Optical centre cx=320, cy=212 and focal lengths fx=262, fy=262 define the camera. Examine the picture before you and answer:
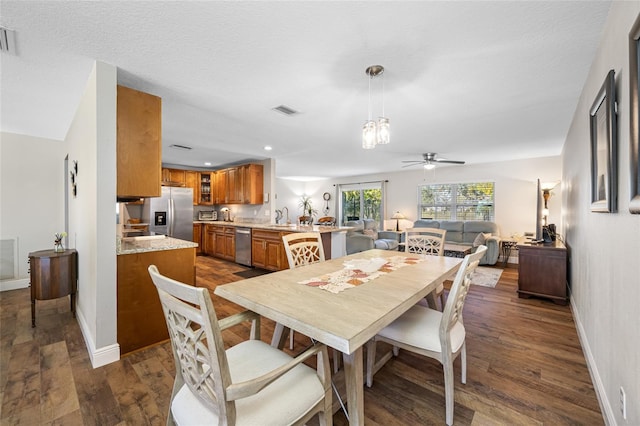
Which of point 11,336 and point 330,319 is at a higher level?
point 330,319

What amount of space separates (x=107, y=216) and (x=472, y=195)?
717 centimetres

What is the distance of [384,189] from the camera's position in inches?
318

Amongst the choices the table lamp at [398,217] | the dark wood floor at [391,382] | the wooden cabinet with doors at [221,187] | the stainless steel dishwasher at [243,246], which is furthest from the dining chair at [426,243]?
the wooden cabinet with doors at [221,187]

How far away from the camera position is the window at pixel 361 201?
8383 millimetres

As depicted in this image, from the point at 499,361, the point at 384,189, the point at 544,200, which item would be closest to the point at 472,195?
the point at 544,200

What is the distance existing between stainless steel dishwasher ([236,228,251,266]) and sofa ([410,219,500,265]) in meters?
4.54

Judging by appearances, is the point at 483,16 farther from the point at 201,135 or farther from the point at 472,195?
the point at 472,195

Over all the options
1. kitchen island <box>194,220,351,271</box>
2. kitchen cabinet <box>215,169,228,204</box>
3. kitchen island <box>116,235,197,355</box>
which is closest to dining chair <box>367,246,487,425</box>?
kitchen island <box>116,235,197,355</box>

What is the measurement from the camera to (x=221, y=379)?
85 centimetres

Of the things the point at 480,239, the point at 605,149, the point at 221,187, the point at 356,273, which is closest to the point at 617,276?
the point at 605,149

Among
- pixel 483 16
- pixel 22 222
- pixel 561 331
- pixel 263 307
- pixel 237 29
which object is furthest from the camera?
pixel 22 222

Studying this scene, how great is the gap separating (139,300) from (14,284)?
333 cm

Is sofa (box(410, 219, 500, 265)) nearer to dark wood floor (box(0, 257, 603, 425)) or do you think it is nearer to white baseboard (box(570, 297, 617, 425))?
dark wood floor (box(0, 257, 603, 425))

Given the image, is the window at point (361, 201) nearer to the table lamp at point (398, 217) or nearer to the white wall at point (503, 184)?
the white wall at point (503, 184)
